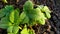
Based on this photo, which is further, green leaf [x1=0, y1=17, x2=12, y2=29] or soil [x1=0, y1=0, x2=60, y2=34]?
soil [x1=0, y1=0, x2=60, y2=34]

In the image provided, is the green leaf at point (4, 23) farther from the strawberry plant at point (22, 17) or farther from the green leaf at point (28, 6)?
the green leaf at point (28, 6)

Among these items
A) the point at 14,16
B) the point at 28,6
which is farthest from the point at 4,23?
the point at 28,6

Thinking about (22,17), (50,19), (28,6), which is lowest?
(50,19)

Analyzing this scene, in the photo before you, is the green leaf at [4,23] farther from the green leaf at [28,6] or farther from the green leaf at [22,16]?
the green leaf at [28,6]

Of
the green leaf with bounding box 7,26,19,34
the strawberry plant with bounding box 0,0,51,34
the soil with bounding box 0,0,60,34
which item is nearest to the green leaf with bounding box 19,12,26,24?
the strawberry plant with bounding box 0,0,51,34

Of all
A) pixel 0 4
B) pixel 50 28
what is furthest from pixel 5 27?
pixel 50 28

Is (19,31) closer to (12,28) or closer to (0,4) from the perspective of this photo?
(12,28)

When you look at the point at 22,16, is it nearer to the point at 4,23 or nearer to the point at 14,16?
the point at 14,16

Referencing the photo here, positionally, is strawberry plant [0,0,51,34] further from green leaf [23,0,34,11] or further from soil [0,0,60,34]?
soil [0,0,60,34]

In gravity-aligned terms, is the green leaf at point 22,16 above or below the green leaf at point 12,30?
above

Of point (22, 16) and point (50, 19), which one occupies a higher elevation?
point (22, 16)

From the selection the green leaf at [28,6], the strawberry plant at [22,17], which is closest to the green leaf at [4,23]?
the strawberry plant at [22,17]

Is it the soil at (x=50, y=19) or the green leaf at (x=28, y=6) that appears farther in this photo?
the soil at (x=50, y=19)
